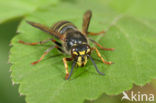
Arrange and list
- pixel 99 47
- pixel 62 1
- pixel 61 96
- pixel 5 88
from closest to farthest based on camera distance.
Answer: pixel 61 96 → pixel 99 47 → pixel 5 88 → pixel 62 1

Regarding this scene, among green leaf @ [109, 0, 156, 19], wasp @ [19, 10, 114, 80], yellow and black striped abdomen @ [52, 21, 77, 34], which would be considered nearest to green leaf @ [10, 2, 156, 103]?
wasp @ [19, 10, 114, 80]

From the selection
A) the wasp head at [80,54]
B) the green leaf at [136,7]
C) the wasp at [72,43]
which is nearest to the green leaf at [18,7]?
the wasp at [72,43]

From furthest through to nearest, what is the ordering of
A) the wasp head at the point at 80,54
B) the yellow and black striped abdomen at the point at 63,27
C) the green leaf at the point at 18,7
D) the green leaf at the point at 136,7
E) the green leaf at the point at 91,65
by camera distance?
the green leaf at the point at 136,7, the green leaf at the point at 18,7, the yellow and black striped abdomen at the point at 63,27, the wasp head at the point at 80,54, the green leaf at the point at 91,65

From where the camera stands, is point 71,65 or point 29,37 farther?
point 29,37

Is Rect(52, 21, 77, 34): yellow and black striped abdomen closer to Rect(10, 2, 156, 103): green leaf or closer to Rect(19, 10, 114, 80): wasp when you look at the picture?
Rect(19, 10, 114, 80): wasp

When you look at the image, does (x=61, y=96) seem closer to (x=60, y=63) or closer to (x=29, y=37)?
(x=60, y=63)

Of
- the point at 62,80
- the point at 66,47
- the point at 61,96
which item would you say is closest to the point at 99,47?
the point at 66,47

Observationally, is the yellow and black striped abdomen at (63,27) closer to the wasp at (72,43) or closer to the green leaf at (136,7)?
the wasp at (72,43)
